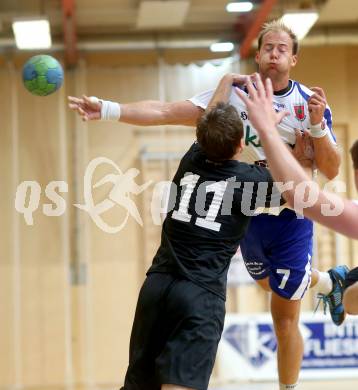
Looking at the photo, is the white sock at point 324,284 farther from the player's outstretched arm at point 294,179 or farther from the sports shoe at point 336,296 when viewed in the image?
the player's outstretched arm at point 294,179

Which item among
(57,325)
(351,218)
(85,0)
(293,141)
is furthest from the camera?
(57,325)

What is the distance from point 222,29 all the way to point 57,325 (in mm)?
5387

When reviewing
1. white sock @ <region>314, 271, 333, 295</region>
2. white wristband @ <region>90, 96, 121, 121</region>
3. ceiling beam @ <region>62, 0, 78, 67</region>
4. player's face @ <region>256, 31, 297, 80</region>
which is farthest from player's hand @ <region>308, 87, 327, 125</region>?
ceiling beam @ <region>62, 0, 78, 67</region>

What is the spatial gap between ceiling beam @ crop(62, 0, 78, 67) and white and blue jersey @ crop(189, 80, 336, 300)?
5.36 meters

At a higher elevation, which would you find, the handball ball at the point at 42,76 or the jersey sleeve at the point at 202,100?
the handball ball at the point at 42,76

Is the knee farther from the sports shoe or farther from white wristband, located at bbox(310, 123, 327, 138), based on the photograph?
white wristband, located at bbox(310, 123, 327, 138)

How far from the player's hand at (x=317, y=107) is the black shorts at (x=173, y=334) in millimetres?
1491

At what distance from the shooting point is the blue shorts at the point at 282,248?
17.7 feet

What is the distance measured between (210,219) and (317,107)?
126 centimetres

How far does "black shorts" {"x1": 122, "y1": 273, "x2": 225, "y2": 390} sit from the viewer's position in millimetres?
4215

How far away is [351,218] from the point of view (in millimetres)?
2984

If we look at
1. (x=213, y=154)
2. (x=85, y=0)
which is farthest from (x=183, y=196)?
(x=85, y=0)

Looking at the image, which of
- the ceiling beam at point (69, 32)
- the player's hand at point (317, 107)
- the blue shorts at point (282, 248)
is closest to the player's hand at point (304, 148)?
the player's hand at point (317, 107)

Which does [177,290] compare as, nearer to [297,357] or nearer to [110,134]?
[297,357]
